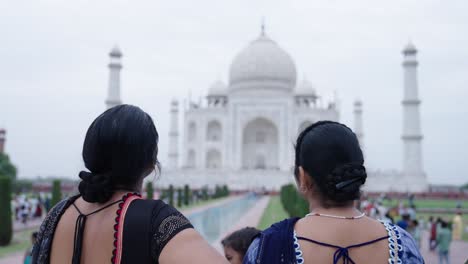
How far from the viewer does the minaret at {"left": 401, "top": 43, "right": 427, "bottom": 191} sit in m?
26.6

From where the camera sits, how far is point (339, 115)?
30.2 meters

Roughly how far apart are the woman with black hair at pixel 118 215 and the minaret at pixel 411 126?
26693mm

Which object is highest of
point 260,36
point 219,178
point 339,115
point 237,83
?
point 260,36

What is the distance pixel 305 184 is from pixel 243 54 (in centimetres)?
3121

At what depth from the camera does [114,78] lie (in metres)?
27.6

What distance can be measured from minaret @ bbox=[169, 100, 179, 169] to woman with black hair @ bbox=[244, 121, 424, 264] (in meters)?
30.5

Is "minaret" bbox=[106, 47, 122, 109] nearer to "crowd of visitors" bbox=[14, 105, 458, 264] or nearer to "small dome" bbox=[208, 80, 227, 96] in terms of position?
"small dome" bbox=[208, 80, 227, 96]

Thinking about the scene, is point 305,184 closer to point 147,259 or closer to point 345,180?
point 345,180

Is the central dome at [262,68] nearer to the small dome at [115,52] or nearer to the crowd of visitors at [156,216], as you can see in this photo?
the small dome at [115,52]

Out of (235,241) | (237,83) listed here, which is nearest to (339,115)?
(237,83)

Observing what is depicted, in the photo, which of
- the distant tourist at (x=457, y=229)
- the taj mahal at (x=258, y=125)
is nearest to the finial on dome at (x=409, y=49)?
the taj mahal at (x=258, y=125)

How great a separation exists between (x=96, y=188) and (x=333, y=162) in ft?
2.03

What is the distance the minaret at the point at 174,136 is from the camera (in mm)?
31875

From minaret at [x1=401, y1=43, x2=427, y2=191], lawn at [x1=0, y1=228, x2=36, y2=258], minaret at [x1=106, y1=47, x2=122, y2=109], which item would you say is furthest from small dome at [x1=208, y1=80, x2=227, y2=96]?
lawn at [x1=0, y1=228, x2=36, y2=258]
